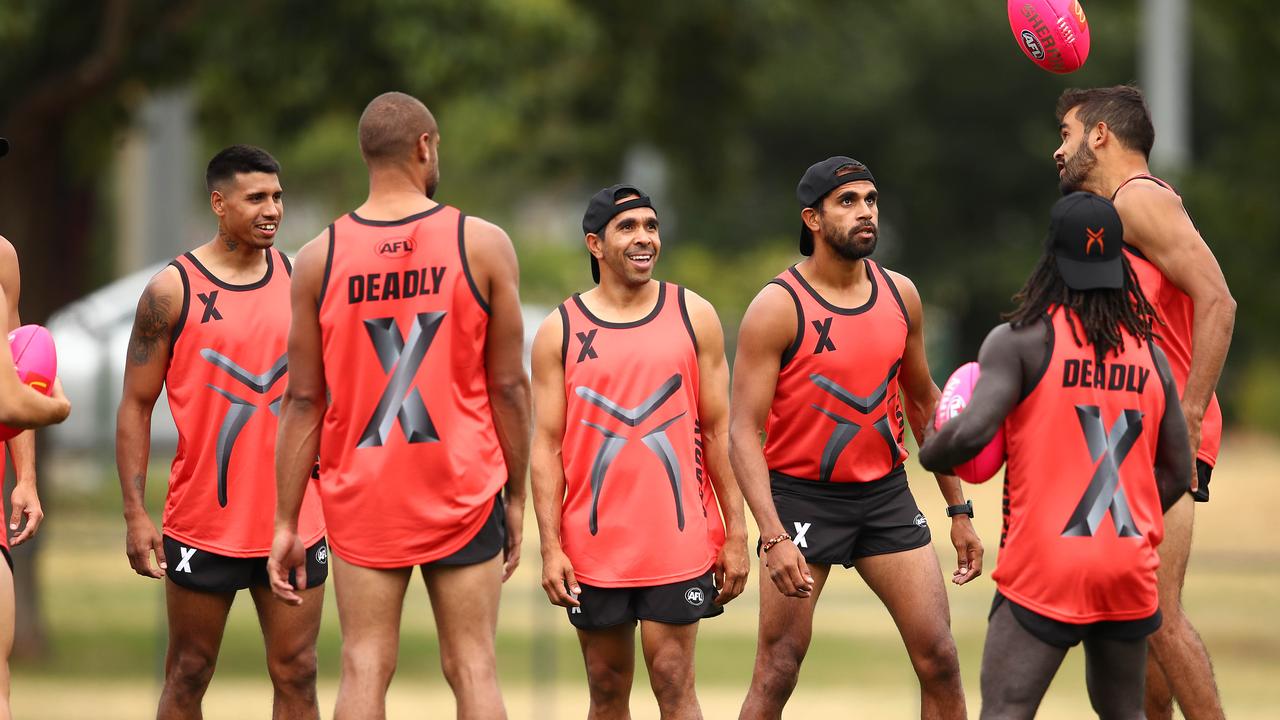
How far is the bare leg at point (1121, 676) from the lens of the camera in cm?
656

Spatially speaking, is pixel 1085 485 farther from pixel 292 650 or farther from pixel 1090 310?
pixel 292 650

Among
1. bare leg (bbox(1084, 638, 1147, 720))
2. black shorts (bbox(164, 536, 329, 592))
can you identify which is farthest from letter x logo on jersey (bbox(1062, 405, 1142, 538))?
black shorts (bbox(164, 536, 329, 592))

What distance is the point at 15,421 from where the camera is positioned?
675cm

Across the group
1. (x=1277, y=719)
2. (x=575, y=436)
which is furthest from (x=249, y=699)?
(x=575, y=436)

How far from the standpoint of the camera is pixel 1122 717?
6.57 m

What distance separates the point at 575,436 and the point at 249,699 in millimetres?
10923

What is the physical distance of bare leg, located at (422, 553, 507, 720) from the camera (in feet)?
22.8

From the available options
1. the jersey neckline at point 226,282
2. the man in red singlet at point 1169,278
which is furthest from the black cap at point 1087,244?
the jersey neckline at point 226,282

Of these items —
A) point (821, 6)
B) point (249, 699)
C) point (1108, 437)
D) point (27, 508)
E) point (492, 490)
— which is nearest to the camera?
point (1108, 437)

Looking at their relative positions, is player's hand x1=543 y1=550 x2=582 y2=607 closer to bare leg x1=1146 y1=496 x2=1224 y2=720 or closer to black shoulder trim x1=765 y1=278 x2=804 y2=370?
black shoulder trim x1=765 y1=278 x2=804 y2=370

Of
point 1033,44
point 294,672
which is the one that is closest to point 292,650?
point 294,672

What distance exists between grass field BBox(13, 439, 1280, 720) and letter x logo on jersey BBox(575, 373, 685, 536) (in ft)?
27.3

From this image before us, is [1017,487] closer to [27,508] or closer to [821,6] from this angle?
[27,508]

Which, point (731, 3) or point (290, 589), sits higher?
point (731, 3)
